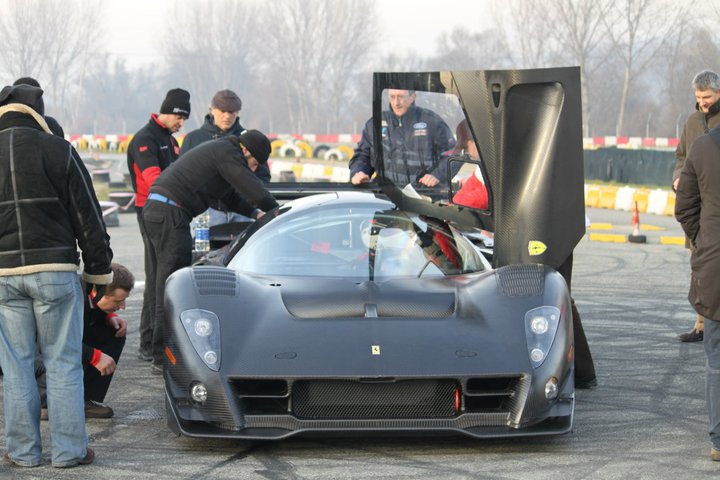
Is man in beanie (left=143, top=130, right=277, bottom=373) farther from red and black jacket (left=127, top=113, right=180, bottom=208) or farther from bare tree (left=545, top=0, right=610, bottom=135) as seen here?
bare tree (left=545, top=0, right=610, bottom=135)

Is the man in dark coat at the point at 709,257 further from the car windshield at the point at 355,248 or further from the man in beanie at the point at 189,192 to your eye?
the man in beanie at the point at 189,192

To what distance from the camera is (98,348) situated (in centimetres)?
655

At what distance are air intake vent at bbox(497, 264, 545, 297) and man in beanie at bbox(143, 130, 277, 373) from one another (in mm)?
2015

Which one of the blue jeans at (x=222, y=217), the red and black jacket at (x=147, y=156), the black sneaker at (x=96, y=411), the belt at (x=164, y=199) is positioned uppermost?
the red and black jacket at (x=147, y=156)

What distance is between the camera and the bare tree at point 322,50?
325 feet

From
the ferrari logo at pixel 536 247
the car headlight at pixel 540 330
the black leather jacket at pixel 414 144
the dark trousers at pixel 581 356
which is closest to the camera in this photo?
the car headlight at pixel 540 330

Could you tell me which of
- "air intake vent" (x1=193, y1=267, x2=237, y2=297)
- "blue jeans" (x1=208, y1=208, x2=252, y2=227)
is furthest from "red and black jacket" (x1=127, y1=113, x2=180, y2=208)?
"air intake vent" (x1=193, y1=267, x2=237, y2=297)

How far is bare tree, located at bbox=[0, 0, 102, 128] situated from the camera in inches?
3706

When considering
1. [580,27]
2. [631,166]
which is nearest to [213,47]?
[580,27]

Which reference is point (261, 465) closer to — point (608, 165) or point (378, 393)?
point (378, 393)

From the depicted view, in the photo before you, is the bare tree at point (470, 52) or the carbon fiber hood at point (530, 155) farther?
the bare tree at point (470, 52)

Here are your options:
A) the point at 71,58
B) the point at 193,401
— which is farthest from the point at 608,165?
the point at 71,58

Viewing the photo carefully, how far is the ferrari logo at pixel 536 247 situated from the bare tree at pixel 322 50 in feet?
301

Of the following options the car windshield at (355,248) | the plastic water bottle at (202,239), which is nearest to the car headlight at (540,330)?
the car windshield at (355,248)
